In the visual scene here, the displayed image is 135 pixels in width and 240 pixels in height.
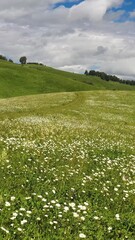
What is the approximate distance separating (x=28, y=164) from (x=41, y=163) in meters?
0.64

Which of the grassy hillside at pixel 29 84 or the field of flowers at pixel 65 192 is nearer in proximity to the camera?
the field of flowers at pixel 65 192

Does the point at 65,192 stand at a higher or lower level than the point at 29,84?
lower

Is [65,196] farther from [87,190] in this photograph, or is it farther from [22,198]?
[22,198]

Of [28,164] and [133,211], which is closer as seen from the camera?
[133,211]

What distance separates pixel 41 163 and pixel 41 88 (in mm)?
113105

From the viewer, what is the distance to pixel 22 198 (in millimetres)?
10391

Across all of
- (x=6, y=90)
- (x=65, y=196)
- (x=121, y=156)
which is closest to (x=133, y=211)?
(x=65, y=196)

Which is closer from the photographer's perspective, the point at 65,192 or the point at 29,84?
the point at 65,192

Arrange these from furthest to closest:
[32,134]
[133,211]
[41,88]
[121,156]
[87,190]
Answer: [41,88] < [32,134] < [121,156] < [87,190] < [133,211]

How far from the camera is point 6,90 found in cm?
11044

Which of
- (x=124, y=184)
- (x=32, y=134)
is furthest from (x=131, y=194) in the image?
(x=32, y=134)

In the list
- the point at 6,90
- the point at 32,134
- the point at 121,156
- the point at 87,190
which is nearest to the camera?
the point at 87,190

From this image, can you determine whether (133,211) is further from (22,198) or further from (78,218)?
(22,198)

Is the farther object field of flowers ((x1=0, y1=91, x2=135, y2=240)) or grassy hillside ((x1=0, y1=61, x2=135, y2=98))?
grassy hillside ((x1=0, y1=61, x2=135, y2=98))
